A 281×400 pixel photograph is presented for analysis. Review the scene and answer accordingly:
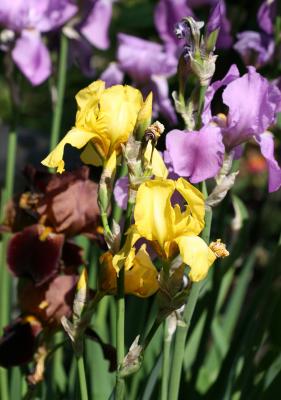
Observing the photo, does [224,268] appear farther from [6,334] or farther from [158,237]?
[158,237]

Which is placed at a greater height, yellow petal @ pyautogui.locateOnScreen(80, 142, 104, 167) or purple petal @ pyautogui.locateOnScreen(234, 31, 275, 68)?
yellow petal @ pyautogui.locateOnScreen(80, 142, 104, 167)

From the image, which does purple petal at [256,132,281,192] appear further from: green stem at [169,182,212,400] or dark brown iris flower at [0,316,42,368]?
dark brown iris flower at [0,316,42,368]

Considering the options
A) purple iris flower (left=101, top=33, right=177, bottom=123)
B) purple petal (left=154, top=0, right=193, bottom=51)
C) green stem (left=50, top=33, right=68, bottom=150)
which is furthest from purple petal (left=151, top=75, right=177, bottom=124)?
green stem (left=50, top=33, right=68, bottom=150)

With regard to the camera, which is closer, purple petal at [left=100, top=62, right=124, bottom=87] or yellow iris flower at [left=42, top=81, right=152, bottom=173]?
yellow iris flower at [left=42, top=81, right=152, bottom=173]

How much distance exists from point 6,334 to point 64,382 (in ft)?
1.06

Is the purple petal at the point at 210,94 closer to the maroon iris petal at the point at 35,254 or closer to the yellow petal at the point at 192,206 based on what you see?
the yellow petal at the point at 192,206

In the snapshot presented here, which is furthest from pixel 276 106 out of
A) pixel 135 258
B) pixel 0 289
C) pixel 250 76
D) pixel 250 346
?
pixel 0 289

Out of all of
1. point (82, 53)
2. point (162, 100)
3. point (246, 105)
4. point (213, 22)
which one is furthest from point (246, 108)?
point (82, 53)

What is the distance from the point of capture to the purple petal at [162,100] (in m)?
1.56

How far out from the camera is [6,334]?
117 cm

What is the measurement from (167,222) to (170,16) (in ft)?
3.18

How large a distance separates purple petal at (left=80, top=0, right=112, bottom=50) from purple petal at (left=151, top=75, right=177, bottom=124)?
0.13 meters

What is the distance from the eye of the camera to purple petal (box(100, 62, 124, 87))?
1.60 meters

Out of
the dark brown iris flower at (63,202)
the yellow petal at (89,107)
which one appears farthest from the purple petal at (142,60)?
the yellow petal at (89,107)
